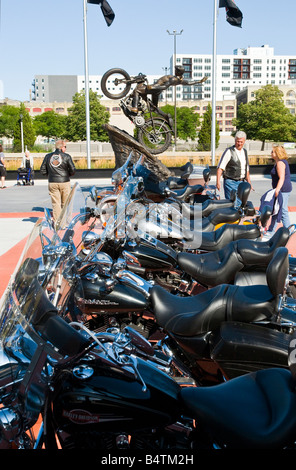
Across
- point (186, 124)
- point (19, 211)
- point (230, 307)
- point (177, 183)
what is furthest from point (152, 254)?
point (186, 124)

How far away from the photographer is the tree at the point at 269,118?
5966cm

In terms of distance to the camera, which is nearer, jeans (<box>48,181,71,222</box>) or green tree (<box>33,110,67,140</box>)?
jeans (<box>48,181,71,222</box>)

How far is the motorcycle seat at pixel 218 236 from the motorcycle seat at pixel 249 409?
2.98 meters

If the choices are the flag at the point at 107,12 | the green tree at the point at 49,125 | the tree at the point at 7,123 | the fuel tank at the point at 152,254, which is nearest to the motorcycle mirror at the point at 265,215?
the fuel tank at the point at 152,254

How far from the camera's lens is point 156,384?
186 cm

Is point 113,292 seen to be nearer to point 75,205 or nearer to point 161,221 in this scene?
point 75,205

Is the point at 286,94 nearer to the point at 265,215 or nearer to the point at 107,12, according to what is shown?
the point at 107,12

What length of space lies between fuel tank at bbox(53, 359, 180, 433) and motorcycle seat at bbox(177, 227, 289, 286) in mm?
2217

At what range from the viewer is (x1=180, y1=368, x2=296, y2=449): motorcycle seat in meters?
1.59

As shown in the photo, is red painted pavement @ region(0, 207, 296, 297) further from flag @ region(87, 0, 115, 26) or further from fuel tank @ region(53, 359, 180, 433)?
flag @ region(87, 0, 115, 26)

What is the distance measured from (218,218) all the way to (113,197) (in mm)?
1371

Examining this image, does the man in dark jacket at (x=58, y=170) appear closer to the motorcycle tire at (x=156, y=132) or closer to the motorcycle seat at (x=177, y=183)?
the motorcycle seat at (x=177, y=183)

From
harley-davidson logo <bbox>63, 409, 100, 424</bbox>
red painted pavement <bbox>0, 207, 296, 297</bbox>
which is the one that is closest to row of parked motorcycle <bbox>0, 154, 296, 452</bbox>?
harley-davidson logo <bbox>63, 409, 100, 424</bbox>

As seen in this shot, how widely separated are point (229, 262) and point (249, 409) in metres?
2.36
